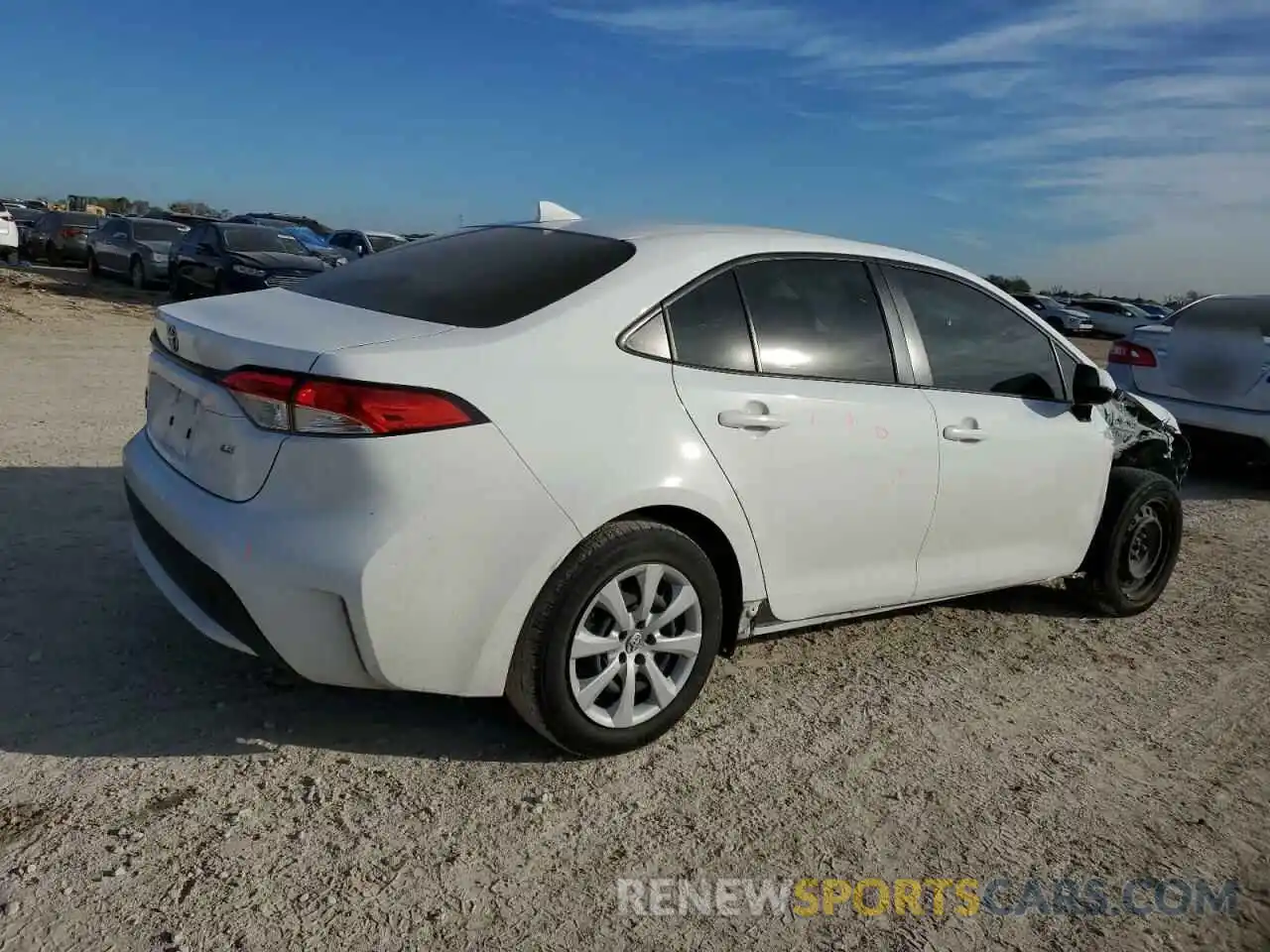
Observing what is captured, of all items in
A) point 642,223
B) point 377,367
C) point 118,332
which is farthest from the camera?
point 118,332

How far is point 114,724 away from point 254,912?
3.50 ft

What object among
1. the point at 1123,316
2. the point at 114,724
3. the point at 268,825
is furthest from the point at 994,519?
the point at 1123,316

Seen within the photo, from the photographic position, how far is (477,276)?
3.48m

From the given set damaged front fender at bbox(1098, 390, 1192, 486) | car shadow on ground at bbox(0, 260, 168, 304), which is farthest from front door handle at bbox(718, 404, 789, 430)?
car shadow on ground at bbox(0, 260, 168, 304)

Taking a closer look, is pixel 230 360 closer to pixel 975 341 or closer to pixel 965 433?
pixel 965 433

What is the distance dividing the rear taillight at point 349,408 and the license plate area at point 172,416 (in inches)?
17.0

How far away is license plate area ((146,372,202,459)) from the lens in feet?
10.3

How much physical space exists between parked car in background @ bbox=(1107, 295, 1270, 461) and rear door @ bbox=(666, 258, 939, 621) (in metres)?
5.04

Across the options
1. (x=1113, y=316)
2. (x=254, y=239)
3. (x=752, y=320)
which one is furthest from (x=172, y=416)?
(x=1113, y=316)

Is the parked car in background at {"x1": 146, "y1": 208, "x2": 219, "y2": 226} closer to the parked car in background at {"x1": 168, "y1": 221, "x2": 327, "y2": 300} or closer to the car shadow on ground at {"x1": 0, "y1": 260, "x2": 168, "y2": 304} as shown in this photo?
the car shadow on ground at {"x1": 0, "y1": 260, "x2": 168, "y2": 304}

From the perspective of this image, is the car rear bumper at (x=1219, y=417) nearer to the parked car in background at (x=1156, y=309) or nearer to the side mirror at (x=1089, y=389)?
the side mirror at (x=1089, y=389)

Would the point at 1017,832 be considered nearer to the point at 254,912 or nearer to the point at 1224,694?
the point at 1224,694

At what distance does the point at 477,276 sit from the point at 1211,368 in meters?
6.50

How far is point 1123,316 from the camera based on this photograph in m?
39.7
